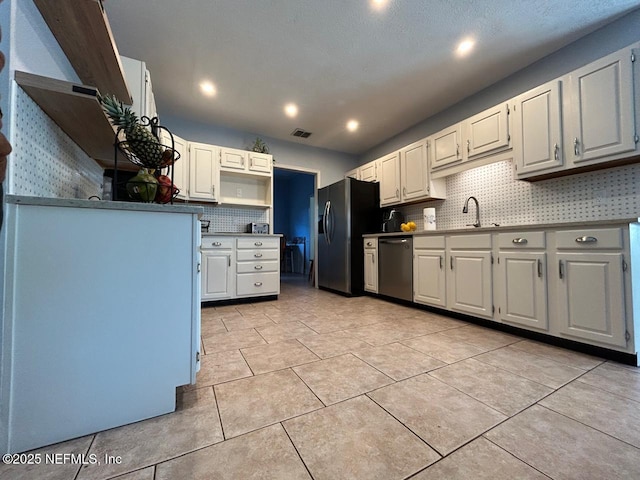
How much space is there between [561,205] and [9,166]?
11.8 feet

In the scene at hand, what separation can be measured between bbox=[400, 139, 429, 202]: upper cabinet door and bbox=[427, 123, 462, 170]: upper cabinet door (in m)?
0.13

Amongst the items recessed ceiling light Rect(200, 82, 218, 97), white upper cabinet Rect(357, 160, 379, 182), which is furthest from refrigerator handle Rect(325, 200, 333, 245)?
recessed ceiling light Rect(200, 82, 218, 97)

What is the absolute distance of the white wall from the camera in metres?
3.61

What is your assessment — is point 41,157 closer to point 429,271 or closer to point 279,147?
point 429,271

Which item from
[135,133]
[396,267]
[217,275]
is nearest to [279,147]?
[217,275]

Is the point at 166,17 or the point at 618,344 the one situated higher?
the point at 166,17

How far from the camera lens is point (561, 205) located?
7.53 ft

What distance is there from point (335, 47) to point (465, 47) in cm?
120

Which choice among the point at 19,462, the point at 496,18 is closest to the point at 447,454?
the point at 19,462

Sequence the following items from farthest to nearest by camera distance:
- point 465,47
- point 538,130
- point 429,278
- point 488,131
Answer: point 429,278 → point 488,131 → point 465,47 → point 538,130

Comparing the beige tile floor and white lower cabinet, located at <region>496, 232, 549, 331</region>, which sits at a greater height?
white lower cabinet, located at <region>496, 232, 549, 331</region>

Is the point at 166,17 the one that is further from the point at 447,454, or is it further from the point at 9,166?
the point at 447,454

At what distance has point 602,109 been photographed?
1855 millimetres

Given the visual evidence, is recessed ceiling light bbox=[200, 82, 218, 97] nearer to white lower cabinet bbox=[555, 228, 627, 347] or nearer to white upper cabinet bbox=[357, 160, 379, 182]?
white upper cabinet bbox=[357, 160, 379, 182]
